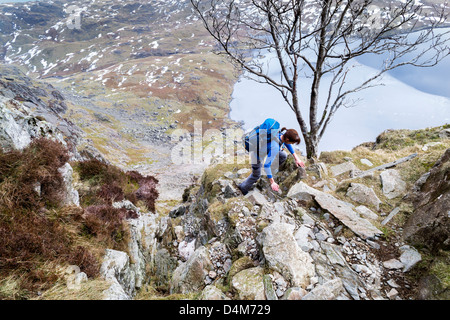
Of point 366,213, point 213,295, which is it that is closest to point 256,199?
point 366,213

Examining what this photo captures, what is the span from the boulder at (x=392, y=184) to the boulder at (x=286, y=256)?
447 cm

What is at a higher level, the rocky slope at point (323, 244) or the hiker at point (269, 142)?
the hiker at point (269, 142)

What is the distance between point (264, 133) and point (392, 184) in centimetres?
474

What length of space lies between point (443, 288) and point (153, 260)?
9.33m

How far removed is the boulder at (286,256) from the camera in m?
3.93

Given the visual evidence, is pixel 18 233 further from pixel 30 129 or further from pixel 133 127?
pixel 133 127

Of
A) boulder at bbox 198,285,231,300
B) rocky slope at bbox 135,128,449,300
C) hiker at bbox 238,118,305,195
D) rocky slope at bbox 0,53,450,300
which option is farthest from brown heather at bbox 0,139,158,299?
hiker at bbox 238,118,305,195

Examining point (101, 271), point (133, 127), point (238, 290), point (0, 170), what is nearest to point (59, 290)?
point (101, 271)

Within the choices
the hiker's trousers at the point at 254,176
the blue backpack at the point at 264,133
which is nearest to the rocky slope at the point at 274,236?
the hiker's trousers at the point at 254,176

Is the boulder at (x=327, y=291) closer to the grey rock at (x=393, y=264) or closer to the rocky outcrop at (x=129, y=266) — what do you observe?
the grey rock at (x=393, y=264)

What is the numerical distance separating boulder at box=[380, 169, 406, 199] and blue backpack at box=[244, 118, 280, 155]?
4.10 m

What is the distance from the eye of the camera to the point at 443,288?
3.25 m

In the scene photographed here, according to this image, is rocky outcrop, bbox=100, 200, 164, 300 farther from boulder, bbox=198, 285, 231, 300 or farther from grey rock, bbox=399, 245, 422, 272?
grey rock, bbox=399, 245, 422, 272

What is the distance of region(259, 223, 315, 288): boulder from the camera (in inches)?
155
